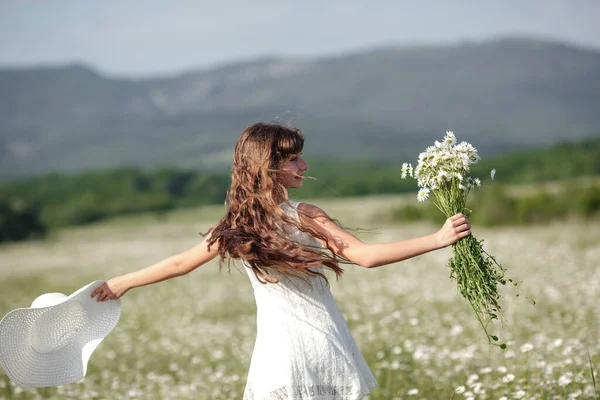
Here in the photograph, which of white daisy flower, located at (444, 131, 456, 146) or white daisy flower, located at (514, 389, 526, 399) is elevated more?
white daisy flower, located at (444, 131, 456, 146)

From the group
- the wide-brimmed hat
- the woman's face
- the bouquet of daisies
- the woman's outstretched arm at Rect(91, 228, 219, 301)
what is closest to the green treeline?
the wide-brimmed hat

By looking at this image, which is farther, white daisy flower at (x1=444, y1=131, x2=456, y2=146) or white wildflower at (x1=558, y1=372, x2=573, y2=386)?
white wildflower at (x1=558, y1=372, x2=573, y2=386)

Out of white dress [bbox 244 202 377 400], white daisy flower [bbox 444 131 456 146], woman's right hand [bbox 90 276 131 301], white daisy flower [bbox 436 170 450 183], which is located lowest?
white dress [bbox 244 202 377 400]

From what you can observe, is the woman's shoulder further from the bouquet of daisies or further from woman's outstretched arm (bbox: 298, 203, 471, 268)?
the bouquet of daisies

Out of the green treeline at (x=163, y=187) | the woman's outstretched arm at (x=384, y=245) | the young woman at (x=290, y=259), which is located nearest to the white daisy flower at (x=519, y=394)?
the young woman at (x=290, y=259)

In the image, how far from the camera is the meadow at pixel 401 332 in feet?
17.6

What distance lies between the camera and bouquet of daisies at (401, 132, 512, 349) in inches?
138

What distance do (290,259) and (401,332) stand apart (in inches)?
200

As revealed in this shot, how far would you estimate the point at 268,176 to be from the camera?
141 inches

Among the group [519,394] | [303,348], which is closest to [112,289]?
[303,348]

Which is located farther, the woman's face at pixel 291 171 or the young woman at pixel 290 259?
the woman's face at pixel 291 171

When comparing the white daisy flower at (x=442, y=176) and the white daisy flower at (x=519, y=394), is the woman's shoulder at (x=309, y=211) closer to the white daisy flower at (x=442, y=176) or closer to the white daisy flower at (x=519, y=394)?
the white daisy flower at (x=442, y=176)

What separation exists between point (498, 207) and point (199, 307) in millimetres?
20222

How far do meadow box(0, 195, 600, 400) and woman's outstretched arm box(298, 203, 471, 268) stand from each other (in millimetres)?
105
